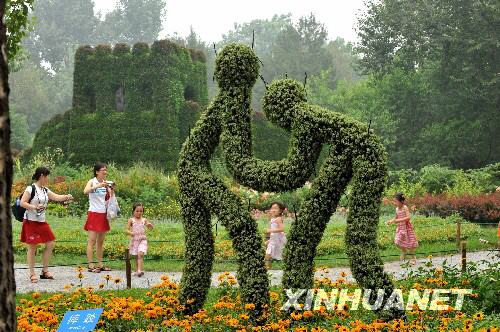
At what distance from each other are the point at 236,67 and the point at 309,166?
1.54 m

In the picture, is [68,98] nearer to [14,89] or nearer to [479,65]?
[14,89]

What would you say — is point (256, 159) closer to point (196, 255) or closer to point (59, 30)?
point (196, 255)

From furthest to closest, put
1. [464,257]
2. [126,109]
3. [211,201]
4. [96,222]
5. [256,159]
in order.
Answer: [126,109] < [96,222] < [464,257] < [211,201] < [256,159]

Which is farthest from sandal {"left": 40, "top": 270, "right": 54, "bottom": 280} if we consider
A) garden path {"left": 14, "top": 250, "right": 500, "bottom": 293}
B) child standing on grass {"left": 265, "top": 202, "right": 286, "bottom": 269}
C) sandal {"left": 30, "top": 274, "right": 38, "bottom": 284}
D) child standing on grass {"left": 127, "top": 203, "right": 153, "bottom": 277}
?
child standing on grass {"left": 265, "top": 202, "right": 286, "bottom": 269}

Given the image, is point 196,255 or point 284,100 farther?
point 196,255

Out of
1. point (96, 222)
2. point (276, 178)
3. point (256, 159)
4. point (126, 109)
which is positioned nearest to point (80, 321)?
point (276, 178)

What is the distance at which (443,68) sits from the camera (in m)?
37.9

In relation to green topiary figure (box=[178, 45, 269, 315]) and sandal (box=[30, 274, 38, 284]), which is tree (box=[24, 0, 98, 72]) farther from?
green topiary figure (box=[178, 45, 269, 315])

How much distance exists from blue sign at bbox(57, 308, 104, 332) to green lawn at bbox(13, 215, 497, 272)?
18.7 feet

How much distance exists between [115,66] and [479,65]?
1843 cm

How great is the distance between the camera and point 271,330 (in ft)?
23.6

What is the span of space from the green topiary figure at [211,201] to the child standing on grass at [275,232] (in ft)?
12.8
